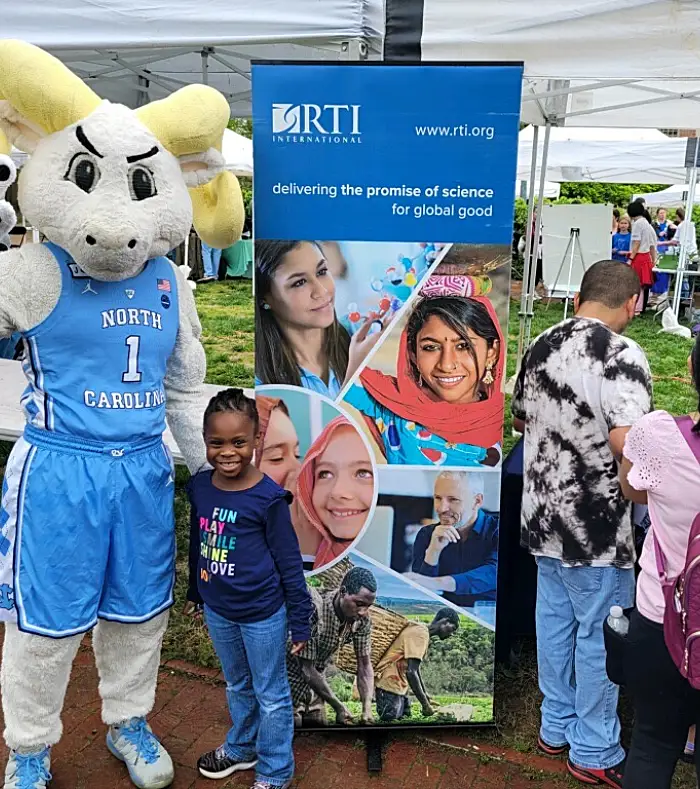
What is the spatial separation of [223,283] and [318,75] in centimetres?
1469

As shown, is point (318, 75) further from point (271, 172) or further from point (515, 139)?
point (515, 139)

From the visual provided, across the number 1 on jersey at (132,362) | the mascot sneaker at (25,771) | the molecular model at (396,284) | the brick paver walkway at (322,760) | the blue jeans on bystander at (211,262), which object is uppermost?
the blue jeans on bystander at (211,262)

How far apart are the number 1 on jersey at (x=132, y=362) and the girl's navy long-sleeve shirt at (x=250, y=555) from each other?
0.38m

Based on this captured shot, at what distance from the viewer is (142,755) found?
2.80 m

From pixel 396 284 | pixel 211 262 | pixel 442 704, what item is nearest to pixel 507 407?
pixel 442 704

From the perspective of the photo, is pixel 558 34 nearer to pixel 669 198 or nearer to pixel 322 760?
pixel 322 760

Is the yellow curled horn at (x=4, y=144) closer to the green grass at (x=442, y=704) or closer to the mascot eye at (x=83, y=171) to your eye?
the mascot eye at (x=83, y=171)

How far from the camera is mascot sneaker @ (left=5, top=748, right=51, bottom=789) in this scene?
2.57m

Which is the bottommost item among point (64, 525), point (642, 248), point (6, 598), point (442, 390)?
point (6, 598)

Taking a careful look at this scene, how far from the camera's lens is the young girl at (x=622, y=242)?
1530 centimetres

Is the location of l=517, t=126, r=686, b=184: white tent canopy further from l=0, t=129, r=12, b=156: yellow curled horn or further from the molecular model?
l=0, t=129, r=12, b=156: yellow curled horn

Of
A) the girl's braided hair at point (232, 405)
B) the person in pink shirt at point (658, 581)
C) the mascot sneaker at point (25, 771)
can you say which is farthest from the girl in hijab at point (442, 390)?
the mascot sneaker at point (25, 771)

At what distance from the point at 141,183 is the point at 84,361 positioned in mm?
540

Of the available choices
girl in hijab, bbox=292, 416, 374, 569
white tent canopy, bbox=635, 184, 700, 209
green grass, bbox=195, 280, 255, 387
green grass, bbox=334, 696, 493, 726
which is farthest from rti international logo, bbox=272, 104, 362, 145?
white tent canopy, bbox=635, 184, 700, 209
